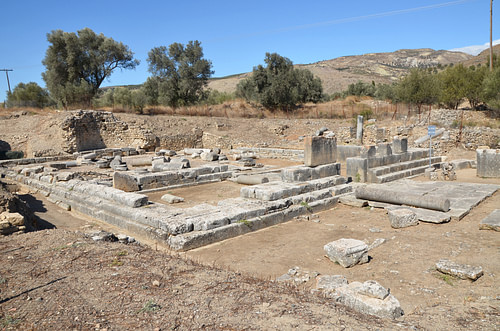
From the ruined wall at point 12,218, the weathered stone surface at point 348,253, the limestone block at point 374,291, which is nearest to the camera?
the limestone block at point 374,291

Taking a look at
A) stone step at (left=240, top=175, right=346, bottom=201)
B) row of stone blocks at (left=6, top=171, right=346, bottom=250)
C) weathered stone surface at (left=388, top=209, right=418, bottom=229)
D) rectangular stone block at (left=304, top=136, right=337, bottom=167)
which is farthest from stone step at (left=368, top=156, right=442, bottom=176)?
weathered stone surface at (left=388, top=209, right=418, bottom=229)

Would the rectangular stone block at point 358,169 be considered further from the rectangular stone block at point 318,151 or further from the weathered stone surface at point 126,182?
the weathered stone surface at point 126,182

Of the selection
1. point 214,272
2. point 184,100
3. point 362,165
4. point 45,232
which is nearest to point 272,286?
point 214,272

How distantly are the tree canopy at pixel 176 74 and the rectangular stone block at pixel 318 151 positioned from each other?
23983 millimetres

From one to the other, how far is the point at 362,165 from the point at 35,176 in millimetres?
11198

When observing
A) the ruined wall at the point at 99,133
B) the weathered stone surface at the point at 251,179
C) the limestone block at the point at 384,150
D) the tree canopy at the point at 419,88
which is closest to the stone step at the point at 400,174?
the limestone block at the point at 384,150

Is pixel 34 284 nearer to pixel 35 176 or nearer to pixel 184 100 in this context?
pixel 35 176

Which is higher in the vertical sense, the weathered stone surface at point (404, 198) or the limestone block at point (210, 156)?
the limestone block at point (210, 156)

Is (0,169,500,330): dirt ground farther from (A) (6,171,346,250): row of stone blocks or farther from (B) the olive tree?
(B) the olive tree

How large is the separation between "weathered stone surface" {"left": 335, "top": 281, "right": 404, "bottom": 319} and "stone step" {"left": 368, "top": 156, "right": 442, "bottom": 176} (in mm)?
7608

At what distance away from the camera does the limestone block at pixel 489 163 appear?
37.6ft

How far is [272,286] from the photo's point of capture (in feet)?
12.8

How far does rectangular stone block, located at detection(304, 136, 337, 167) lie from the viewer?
9.41 m

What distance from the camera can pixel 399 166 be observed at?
12.0m
